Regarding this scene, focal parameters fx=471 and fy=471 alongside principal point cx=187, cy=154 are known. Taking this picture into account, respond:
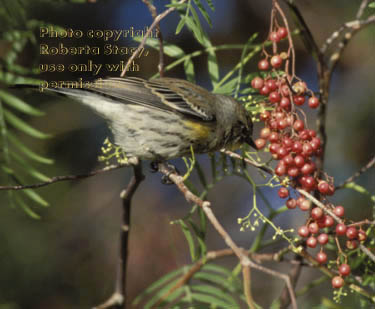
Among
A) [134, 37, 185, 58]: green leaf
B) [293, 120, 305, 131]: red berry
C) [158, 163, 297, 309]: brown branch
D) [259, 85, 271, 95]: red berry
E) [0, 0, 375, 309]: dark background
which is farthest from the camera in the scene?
[0, 0, 375, 309]: dark background

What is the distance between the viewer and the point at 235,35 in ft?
12.2

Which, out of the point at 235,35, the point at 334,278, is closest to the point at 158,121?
the point at 334,278

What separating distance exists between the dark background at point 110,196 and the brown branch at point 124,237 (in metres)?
0.67

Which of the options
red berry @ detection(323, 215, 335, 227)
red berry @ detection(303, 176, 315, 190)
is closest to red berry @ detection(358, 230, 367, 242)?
red berry @ detection(323, 215, 335, 227)

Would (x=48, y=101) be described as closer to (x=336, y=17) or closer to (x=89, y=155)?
(x=89, y=155)

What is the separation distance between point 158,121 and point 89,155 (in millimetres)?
906

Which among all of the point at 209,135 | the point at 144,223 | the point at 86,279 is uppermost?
the point at 209,135

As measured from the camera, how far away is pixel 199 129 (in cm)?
251

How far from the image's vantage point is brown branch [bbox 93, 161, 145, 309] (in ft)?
6.35

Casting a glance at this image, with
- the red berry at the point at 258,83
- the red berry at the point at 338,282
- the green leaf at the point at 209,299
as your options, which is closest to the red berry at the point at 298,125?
the red berry at the point at 258,83

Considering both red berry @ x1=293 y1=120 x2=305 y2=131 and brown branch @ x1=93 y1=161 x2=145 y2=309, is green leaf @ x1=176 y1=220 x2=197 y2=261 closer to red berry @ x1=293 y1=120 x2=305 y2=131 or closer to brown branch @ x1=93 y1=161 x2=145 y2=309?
brown branch @ x1=93 y1=161 x2=145 y2=309

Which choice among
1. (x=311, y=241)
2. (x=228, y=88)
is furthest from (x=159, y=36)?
(x=311, y=241)

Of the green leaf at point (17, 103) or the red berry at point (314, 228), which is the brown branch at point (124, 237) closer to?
the green leaf at point (17, 103)

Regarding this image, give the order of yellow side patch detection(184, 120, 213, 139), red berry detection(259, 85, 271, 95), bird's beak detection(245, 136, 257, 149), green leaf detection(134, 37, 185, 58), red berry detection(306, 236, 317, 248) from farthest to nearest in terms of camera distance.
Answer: yellow side patch detection(184, 120, 213, 139) → bird's beak detection(245, 136, 257, 149) → green leaf detection(134, 37, 185, 58) → red berry detection(259, 85, 271, 95) → red berry detection(306, 236, 317, 248)
